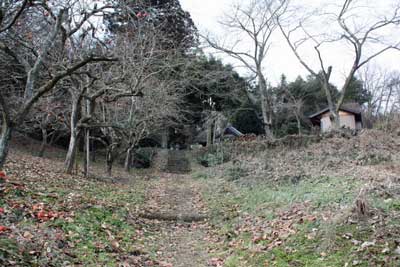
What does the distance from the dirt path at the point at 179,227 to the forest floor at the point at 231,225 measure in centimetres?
2

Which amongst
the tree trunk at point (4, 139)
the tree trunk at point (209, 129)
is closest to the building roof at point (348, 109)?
the tree trunk at point (209, 129)

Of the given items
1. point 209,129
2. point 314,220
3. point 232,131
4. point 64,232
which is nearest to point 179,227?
point 64,232

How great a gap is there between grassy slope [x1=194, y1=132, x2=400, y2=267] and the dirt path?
389mm

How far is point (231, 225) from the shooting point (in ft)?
24.5

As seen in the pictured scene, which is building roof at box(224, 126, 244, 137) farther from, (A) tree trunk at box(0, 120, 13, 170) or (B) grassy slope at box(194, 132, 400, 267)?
(A) tree trunk at box(0, 120, 13, 170)

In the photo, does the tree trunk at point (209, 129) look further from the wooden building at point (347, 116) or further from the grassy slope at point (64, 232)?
the grassy slope at point (64, 232)

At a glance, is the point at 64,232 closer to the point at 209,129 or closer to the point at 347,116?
the point at 209,129

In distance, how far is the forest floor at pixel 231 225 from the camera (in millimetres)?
4391

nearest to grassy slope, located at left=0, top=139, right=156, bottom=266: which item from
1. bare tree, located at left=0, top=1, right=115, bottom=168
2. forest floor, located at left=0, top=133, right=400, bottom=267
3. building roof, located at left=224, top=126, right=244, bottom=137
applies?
forest floor, located at left=0, top=133, right=400, bottom=267

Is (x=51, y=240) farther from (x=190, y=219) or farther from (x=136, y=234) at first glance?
(x=190, y=219)

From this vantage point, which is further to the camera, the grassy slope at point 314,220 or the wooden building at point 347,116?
the wooden building at point 347,116

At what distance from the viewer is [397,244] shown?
412cm

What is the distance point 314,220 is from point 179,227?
356 cm

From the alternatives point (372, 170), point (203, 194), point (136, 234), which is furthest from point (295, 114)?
point (136, 234)
